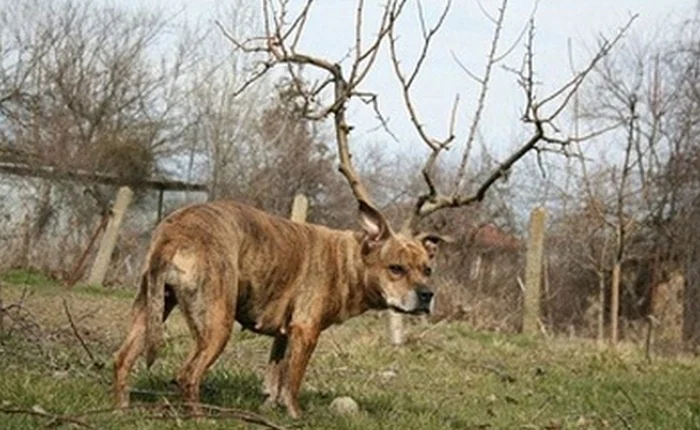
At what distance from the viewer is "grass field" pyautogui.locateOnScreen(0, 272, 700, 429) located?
6.19 meters

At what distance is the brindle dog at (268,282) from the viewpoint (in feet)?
20.8

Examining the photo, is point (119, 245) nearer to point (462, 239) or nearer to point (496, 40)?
point (462, 239)

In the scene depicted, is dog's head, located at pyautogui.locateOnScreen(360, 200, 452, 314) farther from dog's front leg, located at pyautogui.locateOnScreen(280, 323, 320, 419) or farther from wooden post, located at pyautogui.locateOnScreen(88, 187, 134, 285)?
wooden post, located at pyautogui.locateOnScreen(88, 187, 134, 285)

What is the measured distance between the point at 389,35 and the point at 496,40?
5.24 ft

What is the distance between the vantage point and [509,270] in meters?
32.6

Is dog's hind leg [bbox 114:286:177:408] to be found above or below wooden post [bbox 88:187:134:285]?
below

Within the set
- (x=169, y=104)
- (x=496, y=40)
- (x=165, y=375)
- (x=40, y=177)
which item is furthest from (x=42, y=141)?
(x=165, y=375)

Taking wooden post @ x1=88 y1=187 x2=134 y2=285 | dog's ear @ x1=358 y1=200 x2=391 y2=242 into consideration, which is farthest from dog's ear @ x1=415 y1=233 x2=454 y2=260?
wooden post @ x1=88 y1=187 x2=134 y2=285

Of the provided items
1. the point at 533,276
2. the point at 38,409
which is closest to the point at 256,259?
the point at 38,409

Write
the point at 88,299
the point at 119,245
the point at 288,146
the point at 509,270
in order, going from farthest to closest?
1. the point at 288,146
2. the point at 509,270
3. the point at 119,245
4. the point at 88,299

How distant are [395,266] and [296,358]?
104 cm

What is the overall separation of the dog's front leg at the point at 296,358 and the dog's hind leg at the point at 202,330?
3.25 feet

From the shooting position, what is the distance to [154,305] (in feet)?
20.2

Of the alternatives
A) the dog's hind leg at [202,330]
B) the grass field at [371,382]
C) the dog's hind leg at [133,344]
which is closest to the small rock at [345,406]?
the grass field at [371,382]
